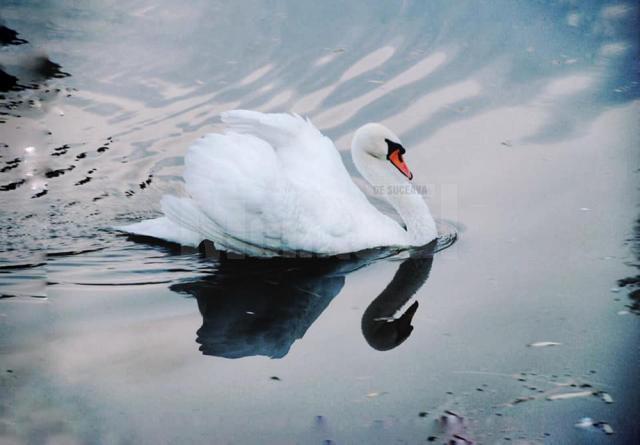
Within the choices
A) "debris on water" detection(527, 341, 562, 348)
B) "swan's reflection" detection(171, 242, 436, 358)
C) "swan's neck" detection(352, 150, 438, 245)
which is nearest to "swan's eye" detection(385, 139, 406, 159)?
"swan's neck" detection(352, 150, 438, 245)

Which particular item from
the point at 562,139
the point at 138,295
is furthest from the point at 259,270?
the point at 562,139

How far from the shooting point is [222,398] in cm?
497

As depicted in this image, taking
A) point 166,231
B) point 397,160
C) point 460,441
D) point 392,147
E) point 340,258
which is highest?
point 392,147

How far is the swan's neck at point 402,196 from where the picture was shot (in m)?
7.55

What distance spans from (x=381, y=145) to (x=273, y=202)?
4.68 ft

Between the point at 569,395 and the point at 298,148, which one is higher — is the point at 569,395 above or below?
below

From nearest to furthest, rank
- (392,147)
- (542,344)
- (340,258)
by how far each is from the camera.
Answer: (542,344) → (340,258) → (392,147)

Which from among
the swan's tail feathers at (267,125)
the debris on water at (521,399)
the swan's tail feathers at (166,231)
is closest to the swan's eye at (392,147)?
the swan's tail feathers at (267,125)

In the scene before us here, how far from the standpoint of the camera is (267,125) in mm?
7277

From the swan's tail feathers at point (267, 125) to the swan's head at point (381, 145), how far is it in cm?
52

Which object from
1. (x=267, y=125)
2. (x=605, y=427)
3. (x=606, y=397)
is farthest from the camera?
(x=267, y=125)

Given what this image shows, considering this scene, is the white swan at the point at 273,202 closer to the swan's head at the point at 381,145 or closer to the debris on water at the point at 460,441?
the swan's head at the point at 381,145

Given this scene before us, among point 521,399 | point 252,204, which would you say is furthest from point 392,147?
point 521,399

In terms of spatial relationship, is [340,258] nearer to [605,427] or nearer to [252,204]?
[252,204]
